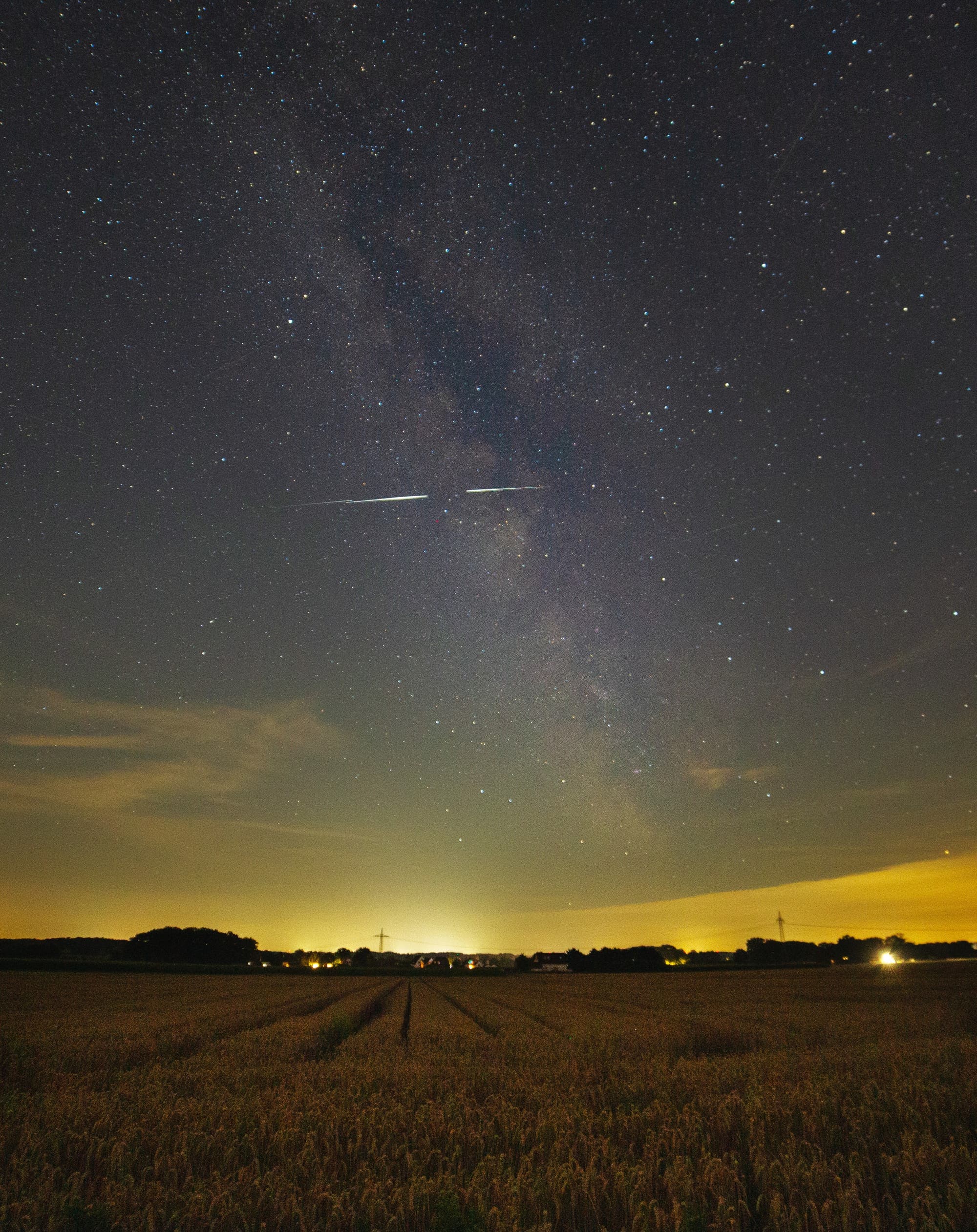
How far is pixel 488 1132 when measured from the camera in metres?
5.27

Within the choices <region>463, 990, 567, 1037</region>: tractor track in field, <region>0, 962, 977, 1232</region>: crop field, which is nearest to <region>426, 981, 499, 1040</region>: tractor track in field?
<region>463, 990, 567, 1037</region>: tractor track in field

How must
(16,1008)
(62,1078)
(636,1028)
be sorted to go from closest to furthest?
1. (62,1078)
2. (636,1028)
3. (16,1008)

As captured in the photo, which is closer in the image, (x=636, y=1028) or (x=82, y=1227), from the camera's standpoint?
(x=82, y=1227)

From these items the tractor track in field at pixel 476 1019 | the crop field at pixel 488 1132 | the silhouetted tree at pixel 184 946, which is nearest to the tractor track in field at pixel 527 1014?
the tractor track in field at pixel 476 1019

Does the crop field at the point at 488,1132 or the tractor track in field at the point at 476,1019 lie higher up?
the crop field at the point at 488,1132

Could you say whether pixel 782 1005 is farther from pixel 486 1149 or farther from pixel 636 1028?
pixel 486 1149

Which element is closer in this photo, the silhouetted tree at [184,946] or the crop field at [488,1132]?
the crop field at [488,1132]

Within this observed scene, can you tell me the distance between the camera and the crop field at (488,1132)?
357 centimetres

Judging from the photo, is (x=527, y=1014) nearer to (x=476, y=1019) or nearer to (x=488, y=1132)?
(x=476, y=1019)

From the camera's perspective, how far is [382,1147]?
15.9 ft

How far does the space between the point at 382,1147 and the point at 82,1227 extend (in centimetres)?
206

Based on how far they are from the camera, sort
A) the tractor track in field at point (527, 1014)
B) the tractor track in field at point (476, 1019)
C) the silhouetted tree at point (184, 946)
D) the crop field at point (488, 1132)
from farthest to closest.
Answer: the silhouetted tree at point (184, 946)
the tractor track in field at point (476, 1019)
the tractor track in field at point (527, 1014)
the crop field at point (488, 1132)

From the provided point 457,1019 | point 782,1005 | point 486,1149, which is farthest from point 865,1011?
point 486,1149

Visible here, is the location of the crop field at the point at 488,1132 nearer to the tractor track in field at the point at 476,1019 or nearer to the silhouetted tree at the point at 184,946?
the tractor track in field at the point at 476,1019
